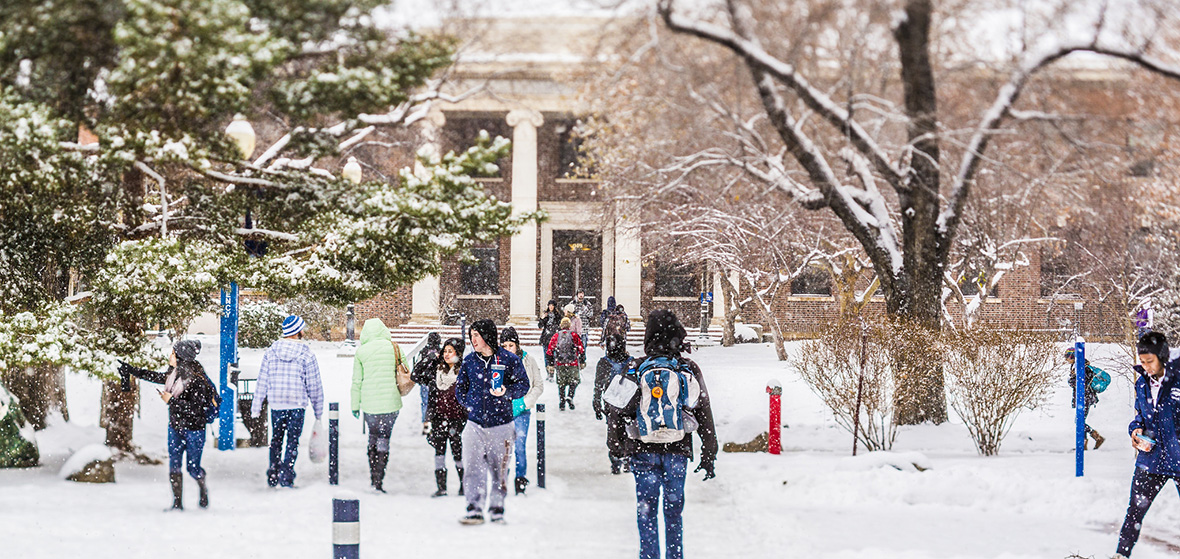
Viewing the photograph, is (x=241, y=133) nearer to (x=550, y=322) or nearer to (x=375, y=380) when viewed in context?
(x=375, y=380)

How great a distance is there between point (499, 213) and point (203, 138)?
219cm

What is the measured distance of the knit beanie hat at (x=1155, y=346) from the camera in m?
7.72

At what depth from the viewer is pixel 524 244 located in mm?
37094

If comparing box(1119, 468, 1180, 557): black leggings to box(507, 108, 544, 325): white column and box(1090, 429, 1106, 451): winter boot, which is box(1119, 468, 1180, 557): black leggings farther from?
box(507, 108, 544, 325): white column

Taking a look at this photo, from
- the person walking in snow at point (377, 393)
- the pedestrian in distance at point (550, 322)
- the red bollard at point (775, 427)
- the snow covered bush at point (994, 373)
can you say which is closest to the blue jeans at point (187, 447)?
the person walking in snow at point (377, 393)

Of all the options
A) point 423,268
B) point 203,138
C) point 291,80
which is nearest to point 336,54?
point 291,80

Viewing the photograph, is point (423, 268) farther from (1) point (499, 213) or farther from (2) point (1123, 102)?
(2) point (1123, 102)

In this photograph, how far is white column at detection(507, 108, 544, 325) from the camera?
37.3 metres

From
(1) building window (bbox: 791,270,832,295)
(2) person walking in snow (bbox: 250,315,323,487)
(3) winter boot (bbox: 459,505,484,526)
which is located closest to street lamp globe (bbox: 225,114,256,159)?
(2) person walking in snow (bbox: 250,315,323,487)

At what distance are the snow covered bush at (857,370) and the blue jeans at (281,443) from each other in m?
6.27

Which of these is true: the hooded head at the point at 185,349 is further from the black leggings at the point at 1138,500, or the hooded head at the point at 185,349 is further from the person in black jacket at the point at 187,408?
the black leggings at the point at 1138,500

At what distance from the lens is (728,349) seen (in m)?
33.8

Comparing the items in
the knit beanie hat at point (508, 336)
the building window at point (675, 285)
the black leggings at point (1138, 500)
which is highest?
the building window at point (675, 285)

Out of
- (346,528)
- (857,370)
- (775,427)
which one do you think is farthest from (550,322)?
(346,528)
